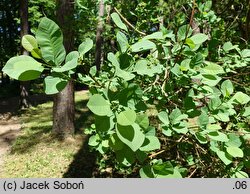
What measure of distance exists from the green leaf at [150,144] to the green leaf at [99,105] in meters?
0.23

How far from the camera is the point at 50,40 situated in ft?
3.29

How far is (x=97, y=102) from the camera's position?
1042 mm

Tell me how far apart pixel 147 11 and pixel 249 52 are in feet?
3.27

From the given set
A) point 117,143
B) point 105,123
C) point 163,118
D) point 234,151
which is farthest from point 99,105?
point 234,151

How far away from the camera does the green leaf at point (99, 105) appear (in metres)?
1.02

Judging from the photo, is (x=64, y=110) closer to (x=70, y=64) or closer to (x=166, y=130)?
(x=166, y=130)

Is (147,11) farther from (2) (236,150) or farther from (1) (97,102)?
(1) (97,102)

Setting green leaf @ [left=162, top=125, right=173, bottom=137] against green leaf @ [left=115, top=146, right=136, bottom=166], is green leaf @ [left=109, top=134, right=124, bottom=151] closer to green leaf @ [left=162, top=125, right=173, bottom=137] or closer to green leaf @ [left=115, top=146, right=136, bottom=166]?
green leaf @ [left=115, top=146, right=136, bottom=166]

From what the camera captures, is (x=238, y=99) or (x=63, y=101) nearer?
(x=238, y=99)

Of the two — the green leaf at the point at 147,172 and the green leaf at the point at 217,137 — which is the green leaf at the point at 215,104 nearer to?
the green leaf at the point at 217,137

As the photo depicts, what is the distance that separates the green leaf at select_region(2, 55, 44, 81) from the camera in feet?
3.25

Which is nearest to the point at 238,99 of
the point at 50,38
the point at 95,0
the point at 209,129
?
the point at 209,129

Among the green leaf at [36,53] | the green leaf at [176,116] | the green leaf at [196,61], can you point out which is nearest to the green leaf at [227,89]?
the green leaf at [196,61]

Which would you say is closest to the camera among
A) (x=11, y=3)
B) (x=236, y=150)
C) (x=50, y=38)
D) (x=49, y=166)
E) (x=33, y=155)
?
(x=50, y=38)
